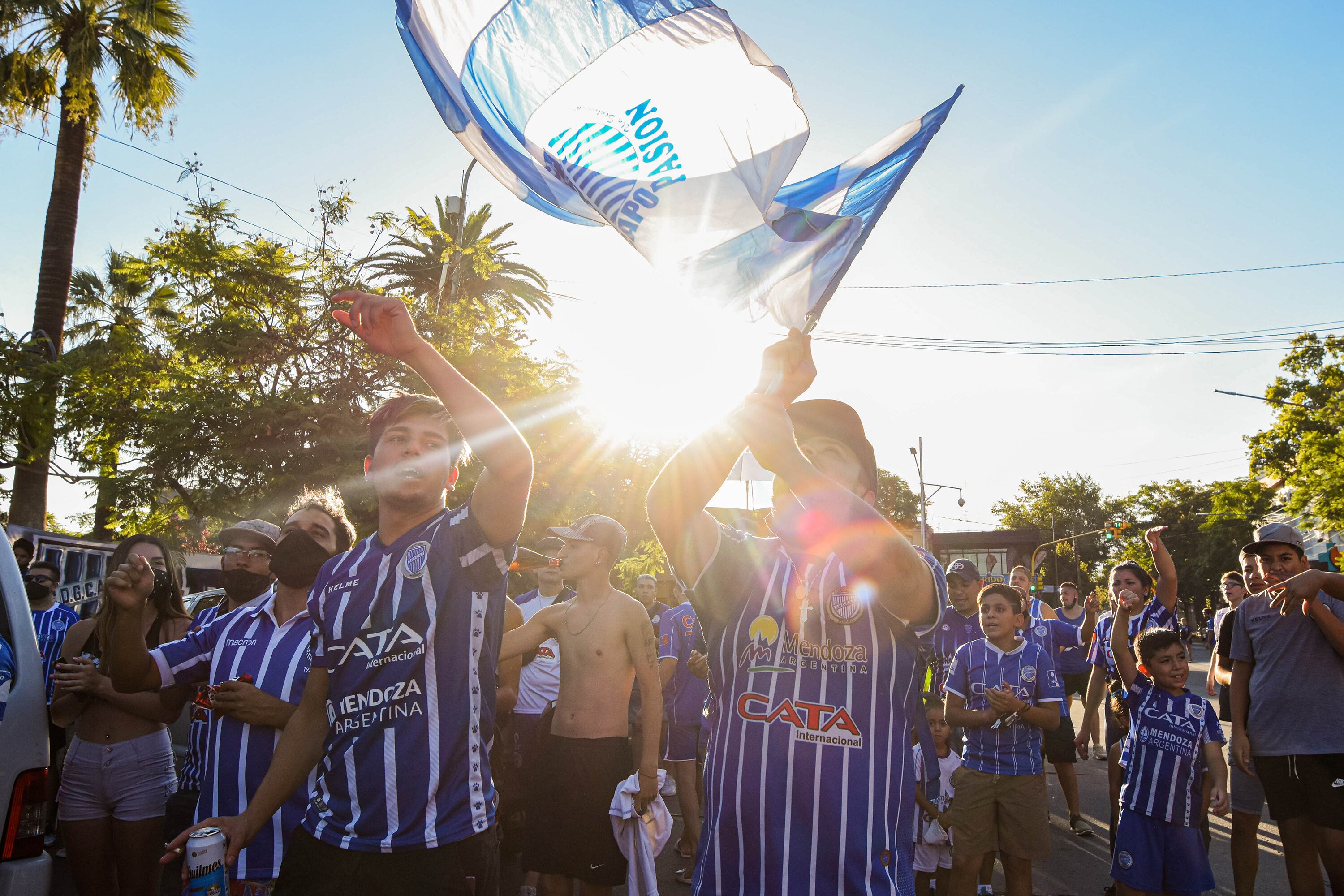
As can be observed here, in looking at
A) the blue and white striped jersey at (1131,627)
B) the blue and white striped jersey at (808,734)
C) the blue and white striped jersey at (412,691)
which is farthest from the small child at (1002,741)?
the blue and white striped jersey at (412,691)

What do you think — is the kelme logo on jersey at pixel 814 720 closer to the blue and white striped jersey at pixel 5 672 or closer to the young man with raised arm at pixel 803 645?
the young man with raised arm at pixel 803 645

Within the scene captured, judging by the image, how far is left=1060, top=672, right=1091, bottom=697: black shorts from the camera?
10.7 m

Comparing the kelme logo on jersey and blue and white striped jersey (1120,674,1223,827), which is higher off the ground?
the kelme logo on jersey

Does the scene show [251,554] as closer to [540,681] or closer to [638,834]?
[638,834]

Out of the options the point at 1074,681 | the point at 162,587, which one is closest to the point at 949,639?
the point at 1074,681

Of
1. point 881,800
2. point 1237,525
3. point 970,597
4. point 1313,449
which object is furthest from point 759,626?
point 1237,525

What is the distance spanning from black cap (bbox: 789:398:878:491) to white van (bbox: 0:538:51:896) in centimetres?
329

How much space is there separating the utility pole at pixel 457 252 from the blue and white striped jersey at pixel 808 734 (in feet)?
46.0

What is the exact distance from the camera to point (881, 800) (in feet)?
7.41

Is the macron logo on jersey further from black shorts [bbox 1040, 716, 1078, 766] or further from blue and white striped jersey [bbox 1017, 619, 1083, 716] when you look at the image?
blue and white striped jersey [bbox 1017, 619, 1083, 716]

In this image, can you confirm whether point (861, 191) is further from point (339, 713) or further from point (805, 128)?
point (339, 713)

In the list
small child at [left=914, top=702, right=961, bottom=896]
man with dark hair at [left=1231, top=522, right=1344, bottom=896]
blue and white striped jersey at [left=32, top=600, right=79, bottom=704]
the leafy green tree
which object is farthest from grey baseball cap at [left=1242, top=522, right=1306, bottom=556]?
the leafy green tree

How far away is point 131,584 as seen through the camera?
12.0 ft

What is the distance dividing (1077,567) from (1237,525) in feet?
64.1
